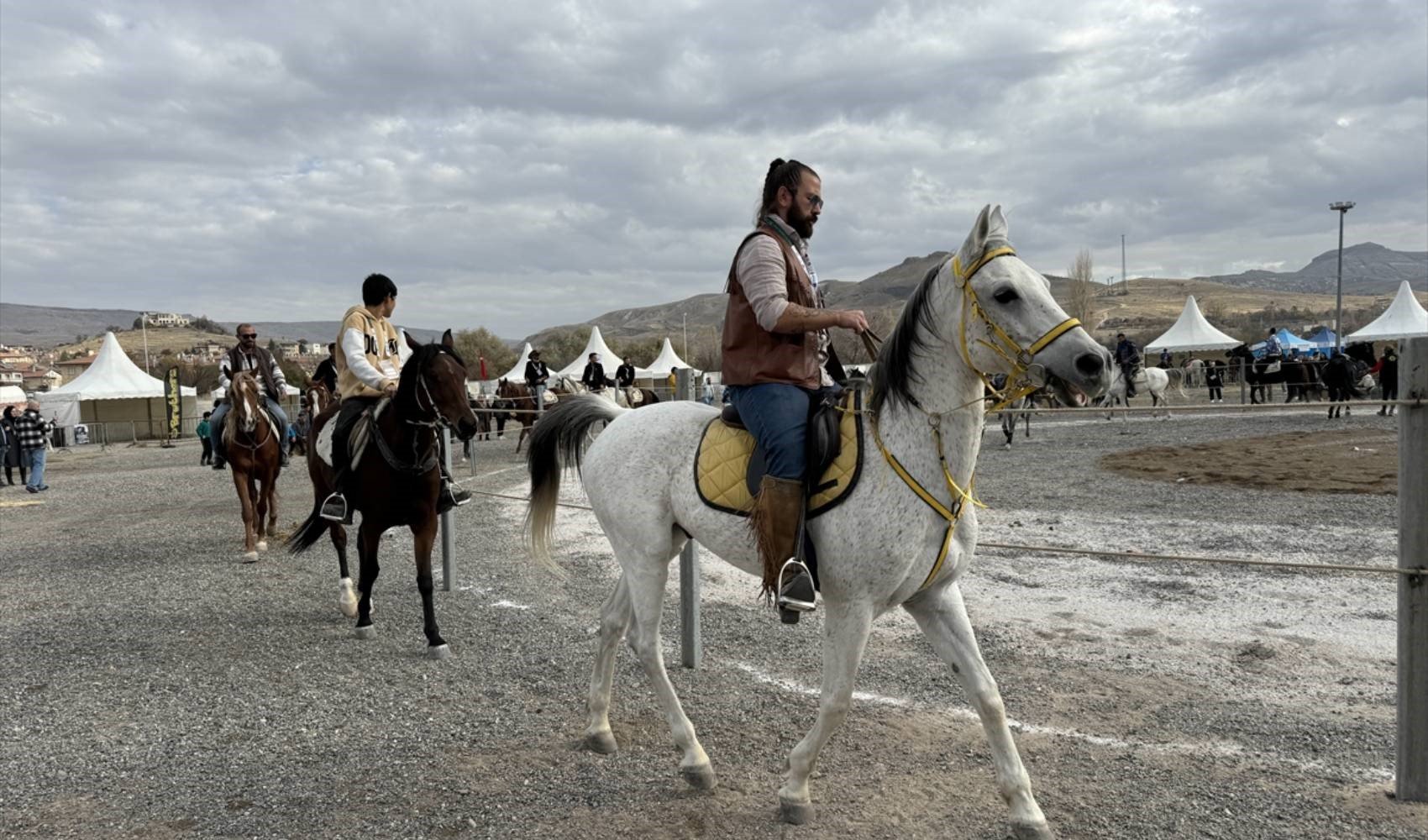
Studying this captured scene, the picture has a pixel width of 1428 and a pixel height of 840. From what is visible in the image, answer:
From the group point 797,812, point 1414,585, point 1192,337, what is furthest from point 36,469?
point 1192,337

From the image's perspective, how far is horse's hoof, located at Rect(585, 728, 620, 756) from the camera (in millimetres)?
4035

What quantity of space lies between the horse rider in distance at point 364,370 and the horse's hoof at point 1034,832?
4.56 m

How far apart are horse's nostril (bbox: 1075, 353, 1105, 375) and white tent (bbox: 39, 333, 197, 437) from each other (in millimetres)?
37968

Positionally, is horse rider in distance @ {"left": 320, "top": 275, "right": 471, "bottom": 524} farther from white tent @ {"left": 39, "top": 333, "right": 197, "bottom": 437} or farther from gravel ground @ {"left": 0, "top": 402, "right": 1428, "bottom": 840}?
white tent @ {"left": 39, "top": 333, "right": 197, "bottom": 437}

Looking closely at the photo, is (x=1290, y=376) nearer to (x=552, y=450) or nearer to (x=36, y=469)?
(x=552, y=450)

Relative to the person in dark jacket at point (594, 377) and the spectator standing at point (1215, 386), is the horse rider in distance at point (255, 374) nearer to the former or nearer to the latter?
the person in dark jacket at point (594, 377)

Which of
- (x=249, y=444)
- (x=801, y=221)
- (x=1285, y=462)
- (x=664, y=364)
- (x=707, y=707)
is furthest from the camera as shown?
(x=664, y=364)

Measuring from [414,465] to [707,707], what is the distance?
2728 mm

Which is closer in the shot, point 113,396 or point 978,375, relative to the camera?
point 978,375

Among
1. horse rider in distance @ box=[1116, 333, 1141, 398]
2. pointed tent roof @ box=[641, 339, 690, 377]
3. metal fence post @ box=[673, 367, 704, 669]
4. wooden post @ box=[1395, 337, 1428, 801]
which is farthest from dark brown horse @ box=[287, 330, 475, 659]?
pointed tent roof @ box=[641, 339, 690, 377]

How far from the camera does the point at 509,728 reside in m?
4.39

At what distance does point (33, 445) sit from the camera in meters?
19.2

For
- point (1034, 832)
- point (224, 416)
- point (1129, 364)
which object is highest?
point (1129, 364)

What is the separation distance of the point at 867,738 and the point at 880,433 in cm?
169
